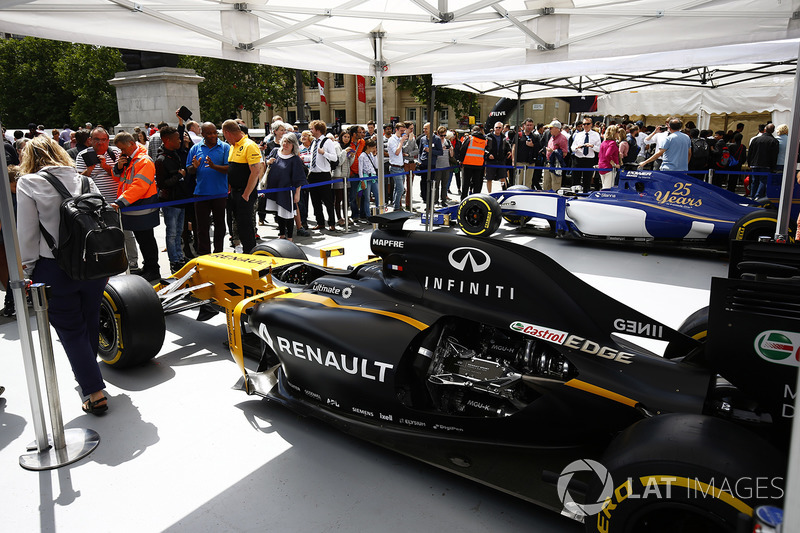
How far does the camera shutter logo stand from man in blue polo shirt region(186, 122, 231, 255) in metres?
6.04

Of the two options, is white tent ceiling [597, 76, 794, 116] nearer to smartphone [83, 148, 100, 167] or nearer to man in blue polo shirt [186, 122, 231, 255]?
man in blue polo shirt [186, 122, 231, 255]

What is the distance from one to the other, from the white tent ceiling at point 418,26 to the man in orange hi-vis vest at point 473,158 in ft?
15.2

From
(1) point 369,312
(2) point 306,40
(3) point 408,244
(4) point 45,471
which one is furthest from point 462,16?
(4) point 45,471

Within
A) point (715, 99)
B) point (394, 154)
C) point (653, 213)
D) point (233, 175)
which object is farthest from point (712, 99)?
point (233, 175)

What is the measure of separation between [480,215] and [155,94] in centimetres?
1068

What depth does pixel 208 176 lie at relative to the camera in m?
7.19

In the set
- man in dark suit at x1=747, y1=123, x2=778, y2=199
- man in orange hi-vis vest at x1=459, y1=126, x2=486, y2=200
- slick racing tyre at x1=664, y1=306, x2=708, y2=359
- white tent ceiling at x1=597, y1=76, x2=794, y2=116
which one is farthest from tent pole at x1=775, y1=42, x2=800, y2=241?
white tent ceiling at x1=597, y1=76, x2=794, y2=116

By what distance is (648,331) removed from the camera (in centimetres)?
283

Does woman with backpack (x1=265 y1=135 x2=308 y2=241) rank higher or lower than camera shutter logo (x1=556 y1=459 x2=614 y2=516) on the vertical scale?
higher

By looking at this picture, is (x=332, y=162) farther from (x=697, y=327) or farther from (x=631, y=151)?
(x=631, y=151)

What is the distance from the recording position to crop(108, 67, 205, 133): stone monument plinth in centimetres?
1479

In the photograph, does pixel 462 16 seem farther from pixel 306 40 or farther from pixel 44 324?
pixel 44 324

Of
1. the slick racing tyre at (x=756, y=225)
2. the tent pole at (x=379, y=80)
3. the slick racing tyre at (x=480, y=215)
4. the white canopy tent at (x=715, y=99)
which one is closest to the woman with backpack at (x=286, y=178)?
the tent pole at (x=379, y=80)

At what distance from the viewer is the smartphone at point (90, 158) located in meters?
6.23
